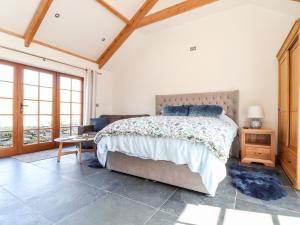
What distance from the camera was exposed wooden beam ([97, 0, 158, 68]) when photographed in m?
3.94

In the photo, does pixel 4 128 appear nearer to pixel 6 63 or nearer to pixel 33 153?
pixel 33 153

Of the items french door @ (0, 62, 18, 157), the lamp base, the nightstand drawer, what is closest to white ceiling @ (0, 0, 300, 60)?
french door @ (0, 62, 18, 157)

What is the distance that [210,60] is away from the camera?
392 cm

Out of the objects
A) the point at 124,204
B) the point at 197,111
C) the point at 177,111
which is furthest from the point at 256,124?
the point at 124,204

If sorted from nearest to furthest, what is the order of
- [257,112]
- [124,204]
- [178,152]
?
[124,204] < [178,152] < [257,112]

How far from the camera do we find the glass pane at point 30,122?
12.5ft

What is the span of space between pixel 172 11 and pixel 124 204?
3.89 m

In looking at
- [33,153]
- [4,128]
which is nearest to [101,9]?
[4,128]

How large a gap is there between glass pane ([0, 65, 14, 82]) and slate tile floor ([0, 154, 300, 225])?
2.21 metres

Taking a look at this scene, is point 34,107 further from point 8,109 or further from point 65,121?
point 65,121

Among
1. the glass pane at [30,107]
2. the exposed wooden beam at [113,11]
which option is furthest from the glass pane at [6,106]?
the exposed wooden beam at [113,11]

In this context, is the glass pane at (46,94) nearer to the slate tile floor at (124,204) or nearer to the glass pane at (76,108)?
the glass pane at (76,108)

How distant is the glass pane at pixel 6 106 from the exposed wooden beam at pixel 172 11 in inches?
135

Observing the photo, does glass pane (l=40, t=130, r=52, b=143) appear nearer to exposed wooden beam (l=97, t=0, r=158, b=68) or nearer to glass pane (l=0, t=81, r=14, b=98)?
glass pane (l=0, t=81, r=14, b=98)
